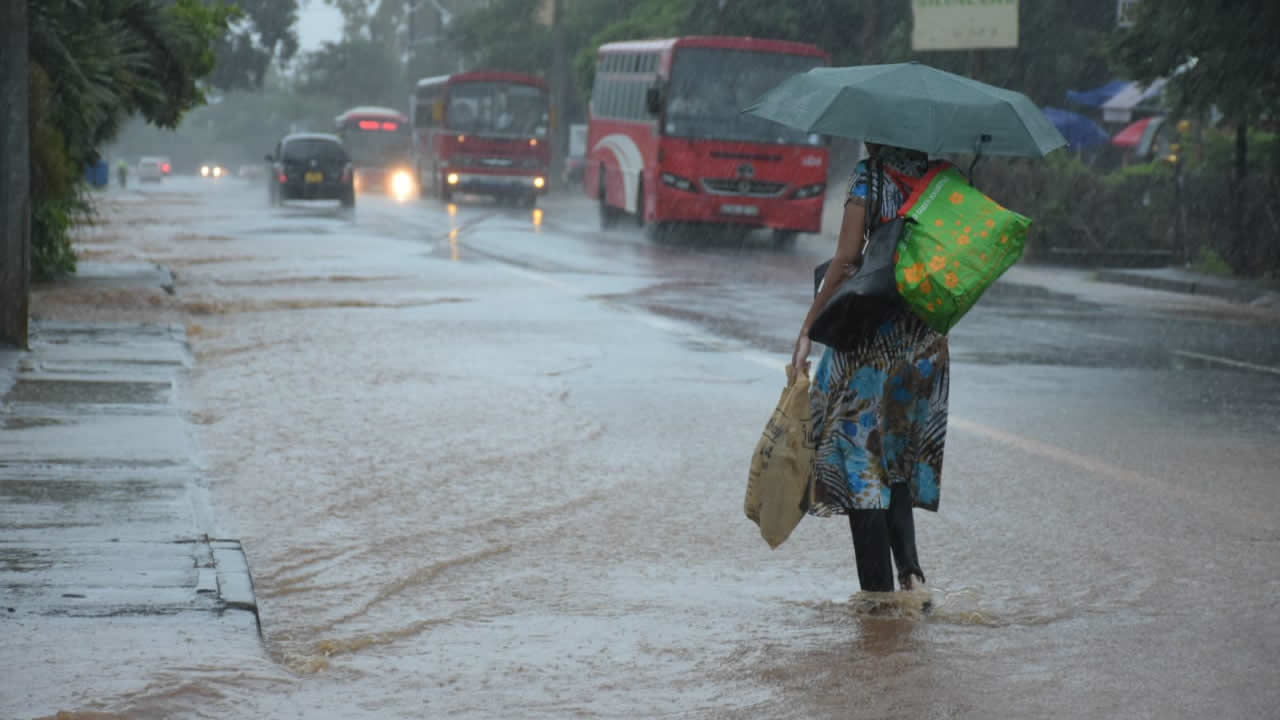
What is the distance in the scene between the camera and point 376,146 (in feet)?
221

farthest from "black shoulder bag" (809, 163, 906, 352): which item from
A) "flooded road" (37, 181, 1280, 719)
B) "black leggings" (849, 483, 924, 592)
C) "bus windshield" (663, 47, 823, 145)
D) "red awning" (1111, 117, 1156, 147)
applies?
"red awning" (1111, 117, 1156, 147)

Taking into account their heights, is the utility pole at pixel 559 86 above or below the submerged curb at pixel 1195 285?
above

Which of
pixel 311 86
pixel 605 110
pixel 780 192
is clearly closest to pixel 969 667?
pixel 780 192

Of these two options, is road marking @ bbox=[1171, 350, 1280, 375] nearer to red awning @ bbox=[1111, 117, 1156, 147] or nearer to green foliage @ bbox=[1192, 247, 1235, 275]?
green foliage @ bbox=[1192, 247, 1235, 275]

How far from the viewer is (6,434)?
8305mm

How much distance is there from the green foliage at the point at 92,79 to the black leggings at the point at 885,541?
9.70m

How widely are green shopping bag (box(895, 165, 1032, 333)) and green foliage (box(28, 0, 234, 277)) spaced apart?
9.86 metres

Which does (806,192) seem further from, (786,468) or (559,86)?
(559,86)

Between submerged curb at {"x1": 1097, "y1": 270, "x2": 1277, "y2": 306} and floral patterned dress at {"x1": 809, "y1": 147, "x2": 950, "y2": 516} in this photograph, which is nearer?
floral patterned dress at {"x1": 809, "y1": 147, "x2": 950, "y2": 516}

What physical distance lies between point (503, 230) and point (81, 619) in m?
26.3

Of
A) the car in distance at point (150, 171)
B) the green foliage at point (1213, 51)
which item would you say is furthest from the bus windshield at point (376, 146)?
the green foliage at point (1213, 51)

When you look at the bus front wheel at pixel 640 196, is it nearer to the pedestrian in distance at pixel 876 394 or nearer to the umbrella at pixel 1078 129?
the umbrella at pixel 1078 129

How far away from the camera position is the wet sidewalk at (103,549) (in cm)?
484

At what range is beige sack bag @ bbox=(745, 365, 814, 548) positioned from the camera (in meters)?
5.60
